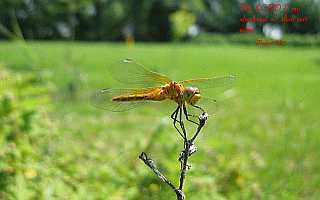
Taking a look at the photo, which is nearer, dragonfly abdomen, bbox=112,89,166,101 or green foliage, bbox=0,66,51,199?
dragonfly abdomen, bbox=112,89,166,101

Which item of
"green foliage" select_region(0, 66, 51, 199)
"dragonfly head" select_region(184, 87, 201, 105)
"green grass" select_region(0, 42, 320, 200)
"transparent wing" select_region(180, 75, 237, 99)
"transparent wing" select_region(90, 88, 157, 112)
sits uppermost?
"transparent wing" select_region(180, 75, 237, 99)

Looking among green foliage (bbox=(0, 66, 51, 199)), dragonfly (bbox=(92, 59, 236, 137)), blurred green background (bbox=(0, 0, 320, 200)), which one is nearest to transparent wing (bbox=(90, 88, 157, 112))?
dragonfly (bbox=(92, 59, 236, 137))

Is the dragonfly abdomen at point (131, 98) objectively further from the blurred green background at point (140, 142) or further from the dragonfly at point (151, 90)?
the blurred green background at point (140, 142)

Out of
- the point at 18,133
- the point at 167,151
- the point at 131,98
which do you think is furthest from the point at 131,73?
the point at 18,133

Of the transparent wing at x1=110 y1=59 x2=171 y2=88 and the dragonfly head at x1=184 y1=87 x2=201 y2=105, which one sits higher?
the transparent wing at x1=110 y1=59 x2=171 y2=88

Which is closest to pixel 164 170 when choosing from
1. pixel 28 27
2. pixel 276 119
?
pixel 276 119

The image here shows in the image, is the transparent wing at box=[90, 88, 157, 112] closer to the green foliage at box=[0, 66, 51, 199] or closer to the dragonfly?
the dragonfly

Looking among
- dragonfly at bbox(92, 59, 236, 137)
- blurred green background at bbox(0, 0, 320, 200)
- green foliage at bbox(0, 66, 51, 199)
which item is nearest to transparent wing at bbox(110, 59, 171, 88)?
dragonfly at bbox(92, 59, 236, 137)

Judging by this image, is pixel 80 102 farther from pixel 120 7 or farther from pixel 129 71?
pixel 120 7

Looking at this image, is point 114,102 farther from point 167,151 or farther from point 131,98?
point 167,151

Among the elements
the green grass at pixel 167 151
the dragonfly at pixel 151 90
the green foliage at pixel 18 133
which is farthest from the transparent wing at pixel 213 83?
the green foliage at pixel 18 133
